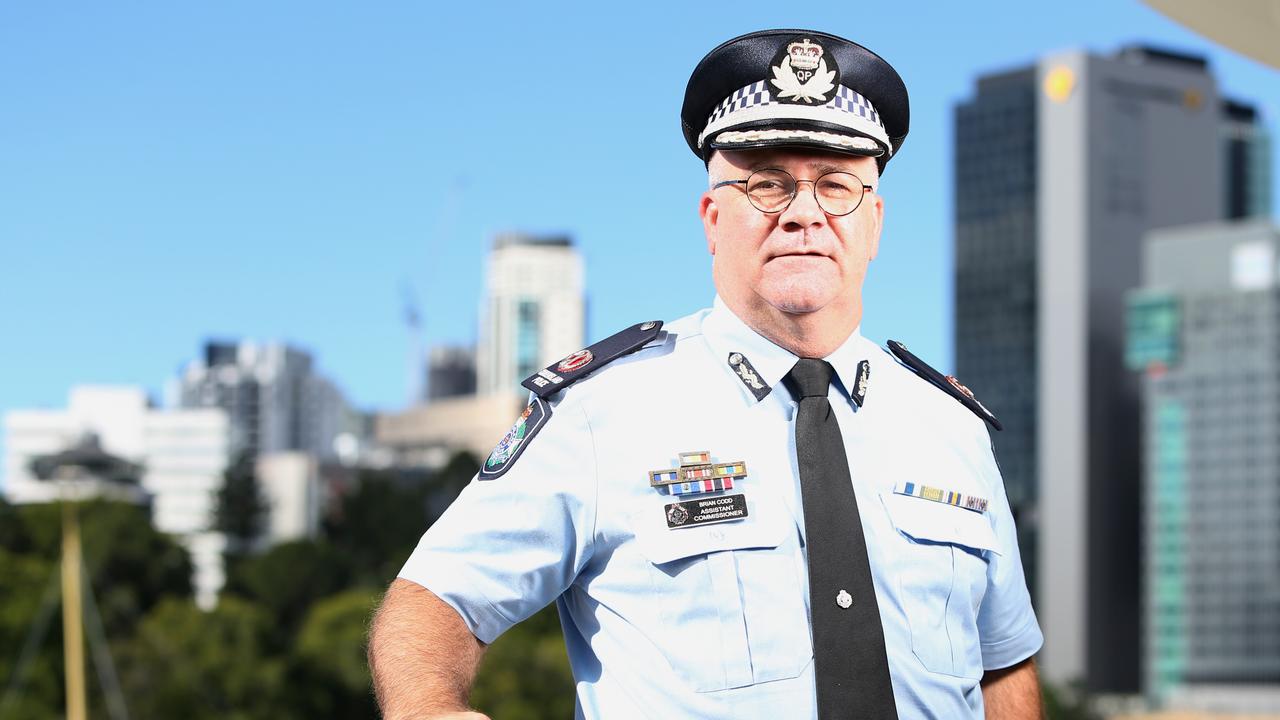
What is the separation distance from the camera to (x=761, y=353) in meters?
3.66

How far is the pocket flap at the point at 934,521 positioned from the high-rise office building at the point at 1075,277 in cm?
17289

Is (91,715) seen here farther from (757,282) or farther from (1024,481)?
(1024,481)

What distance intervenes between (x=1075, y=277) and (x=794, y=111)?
187 metres

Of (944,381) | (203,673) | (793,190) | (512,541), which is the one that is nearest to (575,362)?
(512,541)

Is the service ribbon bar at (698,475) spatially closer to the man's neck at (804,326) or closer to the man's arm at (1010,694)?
the man's neck at (804,326)

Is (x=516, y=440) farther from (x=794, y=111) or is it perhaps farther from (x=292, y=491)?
(x=292, y=491)

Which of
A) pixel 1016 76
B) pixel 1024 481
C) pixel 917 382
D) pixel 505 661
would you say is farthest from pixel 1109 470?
pixel 917 382

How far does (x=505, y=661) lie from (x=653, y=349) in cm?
6241

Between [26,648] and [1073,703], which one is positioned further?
[1073,703]

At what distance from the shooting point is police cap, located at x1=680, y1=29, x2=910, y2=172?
358 cm

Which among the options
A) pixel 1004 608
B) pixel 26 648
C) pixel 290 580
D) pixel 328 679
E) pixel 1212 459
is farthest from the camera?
pixel 1212 459

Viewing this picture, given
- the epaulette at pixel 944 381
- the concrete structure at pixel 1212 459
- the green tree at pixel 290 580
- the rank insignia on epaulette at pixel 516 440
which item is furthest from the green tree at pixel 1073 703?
the rank insignia on epaulette at pixel 516 440

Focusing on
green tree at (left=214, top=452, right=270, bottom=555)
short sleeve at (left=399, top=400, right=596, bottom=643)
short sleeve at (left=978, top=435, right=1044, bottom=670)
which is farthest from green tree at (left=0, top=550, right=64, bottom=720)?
green tree at (left=214, top=452, right=270, bottom=555)

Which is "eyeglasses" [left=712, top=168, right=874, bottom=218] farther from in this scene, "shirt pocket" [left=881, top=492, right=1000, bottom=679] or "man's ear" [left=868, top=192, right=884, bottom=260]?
"shirt pocket" [left=881, top=492, right=1000, bottom=679]
